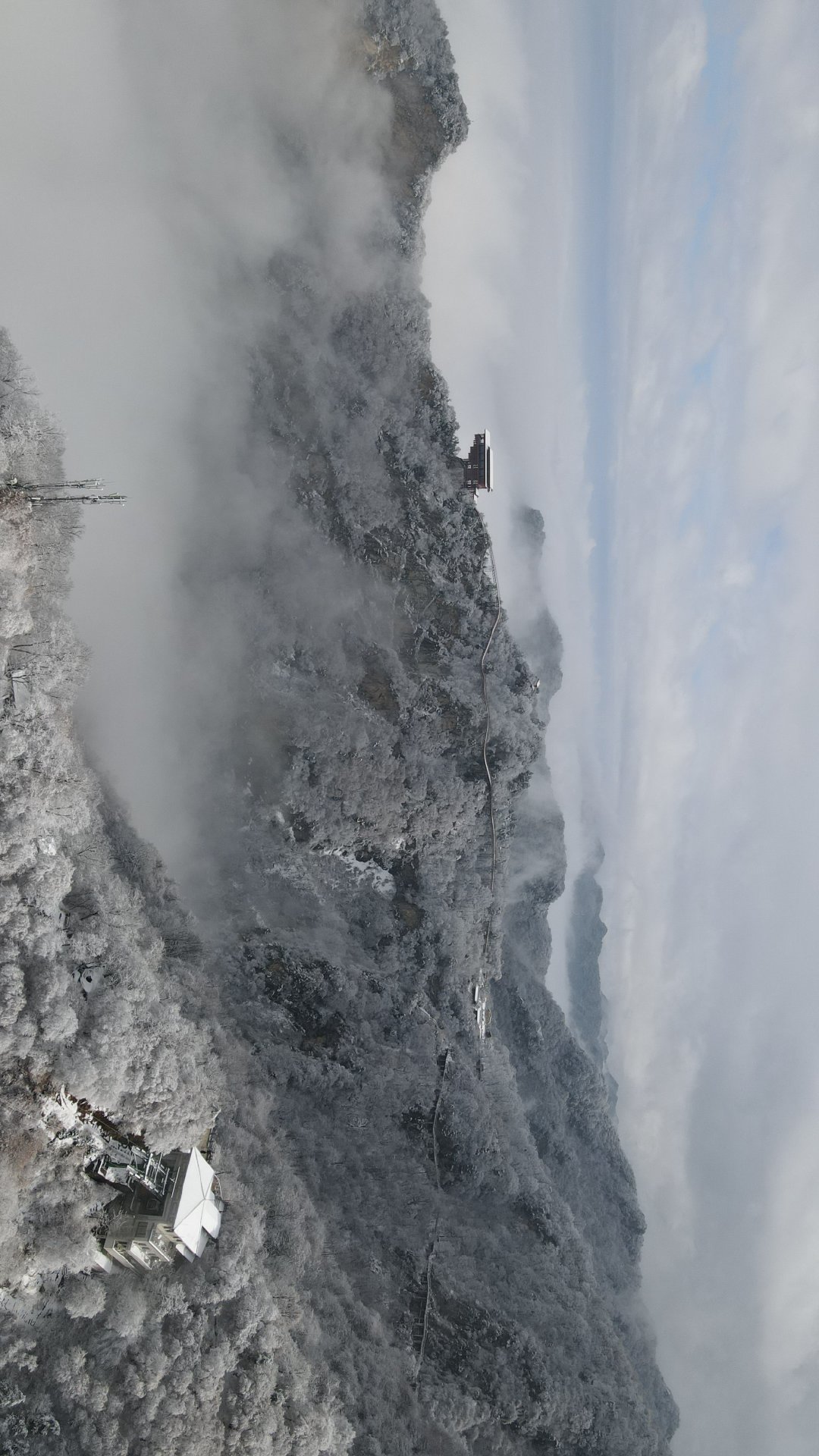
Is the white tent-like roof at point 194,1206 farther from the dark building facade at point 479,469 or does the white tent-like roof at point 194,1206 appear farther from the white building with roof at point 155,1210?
the dark building facade at point 479,469

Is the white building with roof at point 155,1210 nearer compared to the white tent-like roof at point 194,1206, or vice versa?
the white building with roof at point 155,1210

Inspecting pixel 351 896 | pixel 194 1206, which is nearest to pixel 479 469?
pixel 351 896

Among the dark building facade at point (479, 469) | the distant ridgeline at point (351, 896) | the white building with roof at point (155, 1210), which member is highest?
the dark building facade at point (479, 469)

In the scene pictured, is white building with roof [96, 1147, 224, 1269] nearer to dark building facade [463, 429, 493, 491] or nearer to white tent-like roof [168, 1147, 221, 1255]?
white tent-like roof [168, 1147, 221, 1255]

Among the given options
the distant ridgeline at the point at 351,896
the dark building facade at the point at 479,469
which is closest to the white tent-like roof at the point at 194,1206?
the distant ridgeline at the point at 351,896

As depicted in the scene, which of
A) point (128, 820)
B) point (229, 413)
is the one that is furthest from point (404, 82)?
point (128, 820)

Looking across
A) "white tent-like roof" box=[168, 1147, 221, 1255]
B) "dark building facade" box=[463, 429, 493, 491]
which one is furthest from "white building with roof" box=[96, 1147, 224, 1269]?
"dark building facade" box=[463, 429, 493, 491]

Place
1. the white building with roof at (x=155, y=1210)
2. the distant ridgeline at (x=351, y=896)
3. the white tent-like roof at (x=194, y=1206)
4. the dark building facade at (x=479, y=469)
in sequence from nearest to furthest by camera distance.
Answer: the white building with roof at (x=155, y=1210) < the white tent-like roof at (x=194, y=1206) < the distant ridgeline at (x=351, y=896) < the dark building facade at (x=479, y=469)
